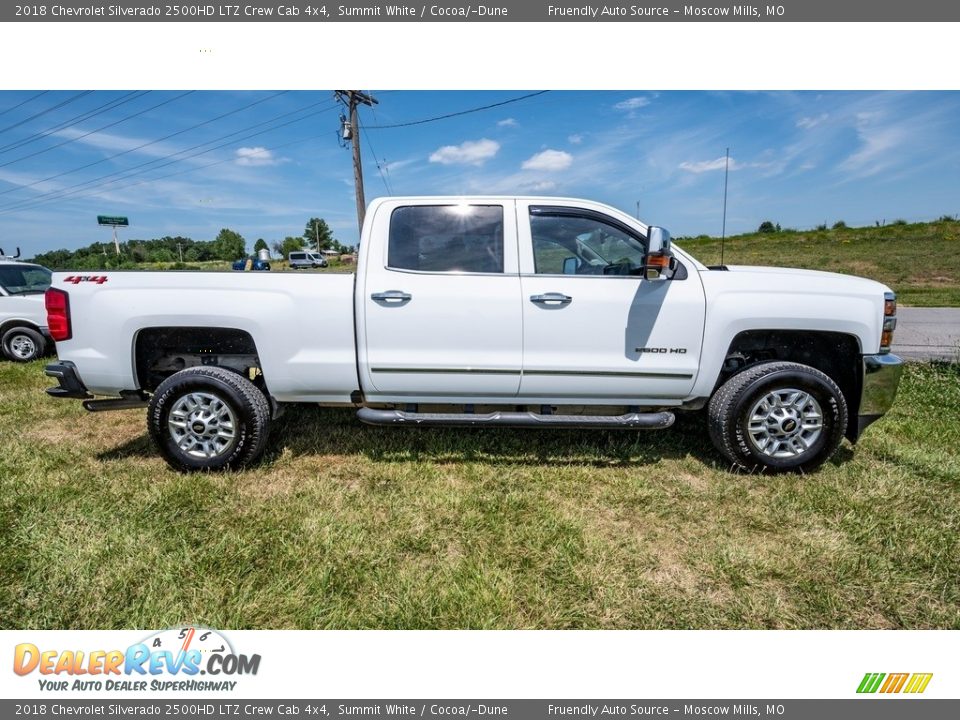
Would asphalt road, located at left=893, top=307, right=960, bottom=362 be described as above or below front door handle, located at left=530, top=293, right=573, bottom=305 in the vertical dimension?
below

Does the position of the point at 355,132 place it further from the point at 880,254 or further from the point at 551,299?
the point at 880,254

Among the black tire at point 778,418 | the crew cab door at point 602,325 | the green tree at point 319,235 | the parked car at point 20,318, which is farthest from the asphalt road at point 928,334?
the green tree at point 319,235

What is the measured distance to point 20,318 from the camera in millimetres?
6953

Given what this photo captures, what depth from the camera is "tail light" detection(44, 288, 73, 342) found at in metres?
3.09

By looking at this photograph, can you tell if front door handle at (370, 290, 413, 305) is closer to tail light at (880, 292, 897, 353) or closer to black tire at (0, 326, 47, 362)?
tail light at (880, 292, 897, 353)

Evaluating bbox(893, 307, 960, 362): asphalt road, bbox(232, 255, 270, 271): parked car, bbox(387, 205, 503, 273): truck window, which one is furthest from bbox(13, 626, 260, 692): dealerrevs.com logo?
bbox(893, 307, 960, 362): asphalt road

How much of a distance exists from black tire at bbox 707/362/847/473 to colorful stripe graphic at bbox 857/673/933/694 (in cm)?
144

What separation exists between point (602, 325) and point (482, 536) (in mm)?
1588

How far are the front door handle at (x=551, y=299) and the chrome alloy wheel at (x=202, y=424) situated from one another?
2302 millimetres

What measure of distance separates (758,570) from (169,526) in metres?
3.32

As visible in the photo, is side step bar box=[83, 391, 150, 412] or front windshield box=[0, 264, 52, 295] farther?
front windshield box=[0, 264, 52, 295]

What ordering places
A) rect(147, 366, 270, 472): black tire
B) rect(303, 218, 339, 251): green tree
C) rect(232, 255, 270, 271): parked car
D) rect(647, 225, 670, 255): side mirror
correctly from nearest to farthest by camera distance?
rect(647, 225, 670, 255): side mirror < rect(147, 366, 270, 472): black tire < rect(232, 255, 270, 271): parked car < rect(303, 218, 339, 251): green tree

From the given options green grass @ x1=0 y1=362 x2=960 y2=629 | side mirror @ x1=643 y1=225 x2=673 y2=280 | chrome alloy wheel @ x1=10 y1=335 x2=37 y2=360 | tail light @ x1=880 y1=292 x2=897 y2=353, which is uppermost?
side mirror @ x1=643 y1=225 x2=673 y2=280

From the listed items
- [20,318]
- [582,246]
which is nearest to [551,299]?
[582,246]
